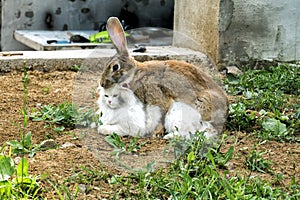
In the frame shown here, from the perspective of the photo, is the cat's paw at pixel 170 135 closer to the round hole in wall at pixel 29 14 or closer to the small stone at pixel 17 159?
the small stone at pixel 17 159

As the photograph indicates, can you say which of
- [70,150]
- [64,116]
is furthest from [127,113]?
[64,116]

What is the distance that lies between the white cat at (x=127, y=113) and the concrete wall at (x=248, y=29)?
2.11m

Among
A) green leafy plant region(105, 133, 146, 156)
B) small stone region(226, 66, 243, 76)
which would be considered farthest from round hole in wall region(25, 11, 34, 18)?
green leafy plant region(105, 133, 146, 156)

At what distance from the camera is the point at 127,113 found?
3.50 m

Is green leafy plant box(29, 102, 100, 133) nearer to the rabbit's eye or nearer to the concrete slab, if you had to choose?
the rabbit's eye

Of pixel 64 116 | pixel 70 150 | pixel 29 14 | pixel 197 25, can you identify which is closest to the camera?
pixel 70 150

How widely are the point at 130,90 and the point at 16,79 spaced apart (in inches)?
71.4

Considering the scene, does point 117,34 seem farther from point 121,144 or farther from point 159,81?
point 121,144

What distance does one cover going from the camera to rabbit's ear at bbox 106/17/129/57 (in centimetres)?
347

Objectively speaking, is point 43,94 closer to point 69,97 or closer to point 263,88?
point 69,97

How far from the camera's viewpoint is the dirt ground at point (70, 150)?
3107 millimetres

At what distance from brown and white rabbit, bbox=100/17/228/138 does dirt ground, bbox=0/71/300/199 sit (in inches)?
8.5

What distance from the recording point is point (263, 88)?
4.79m

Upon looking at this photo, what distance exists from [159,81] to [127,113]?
248 mm
